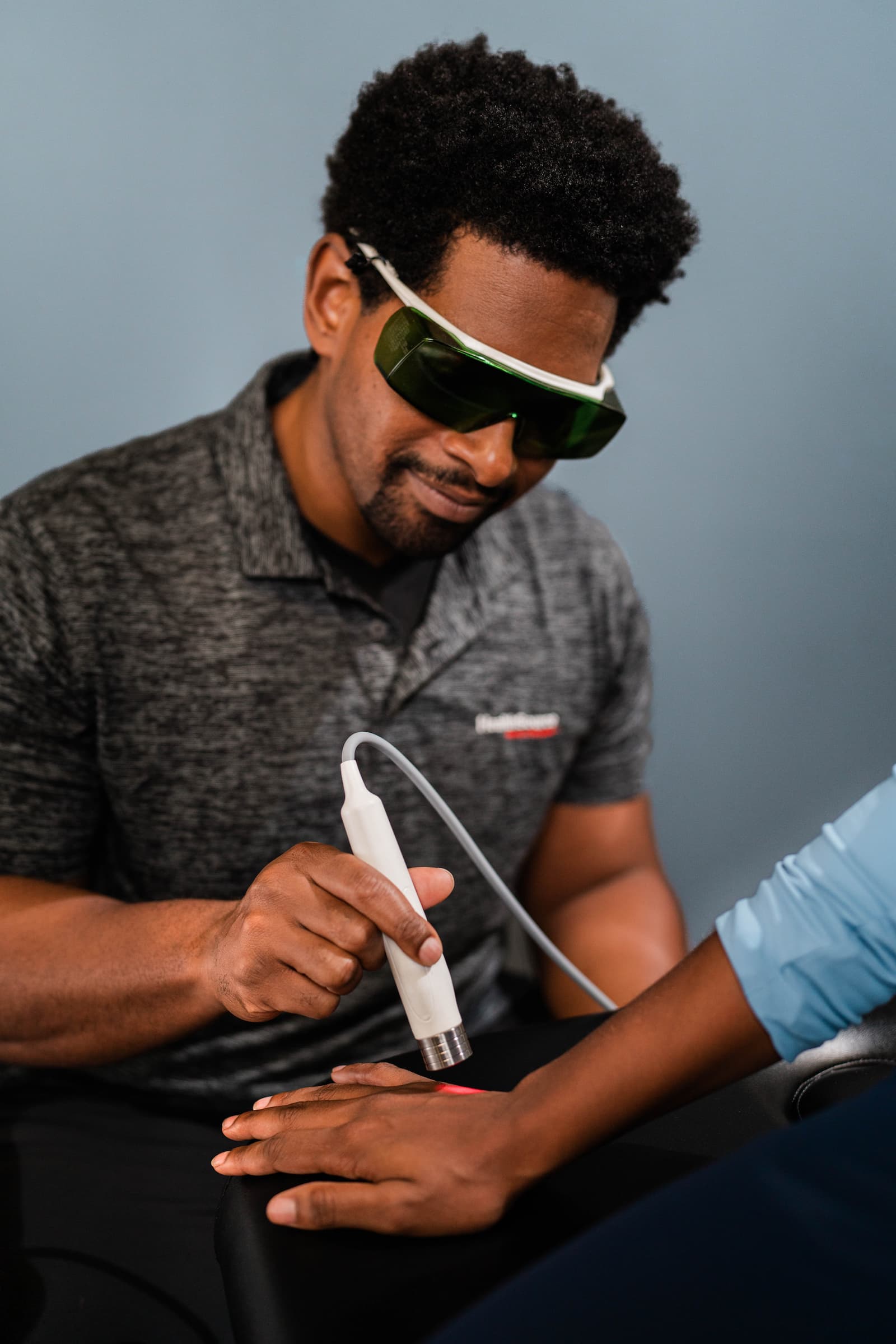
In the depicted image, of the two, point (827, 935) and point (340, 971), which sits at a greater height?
point (827, 935)

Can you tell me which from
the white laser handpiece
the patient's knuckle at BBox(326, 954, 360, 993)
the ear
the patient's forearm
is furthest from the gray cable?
the ear

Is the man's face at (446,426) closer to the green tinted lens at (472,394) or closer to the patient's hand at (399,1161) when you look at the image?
A: the green tinted lens at (472,394)

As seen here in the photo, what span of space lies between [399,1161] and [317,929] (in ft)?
0.56

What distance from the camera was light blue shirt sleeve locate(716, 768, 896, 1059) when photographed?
555 millimetres

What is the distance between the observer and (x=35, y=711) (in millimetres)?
993

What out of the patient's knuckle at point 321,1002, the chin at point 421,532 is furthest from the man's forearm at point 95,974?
the chin at point 421,532

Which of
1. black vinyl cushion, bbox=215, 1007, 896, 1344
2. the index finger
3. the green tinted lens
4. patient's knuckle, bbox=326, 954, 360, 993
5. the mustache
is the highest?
the green tinted lens

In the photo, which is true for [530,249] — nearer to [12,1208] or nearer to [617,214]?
[617,214]

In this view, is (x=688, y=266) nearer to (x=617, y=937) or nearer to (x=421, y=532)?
(x=421, y=532)

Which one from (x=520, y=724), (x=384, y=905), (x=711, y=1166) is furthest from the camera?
(x=520, y=724)

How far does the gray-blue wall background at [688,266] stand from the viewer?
3.78 feet

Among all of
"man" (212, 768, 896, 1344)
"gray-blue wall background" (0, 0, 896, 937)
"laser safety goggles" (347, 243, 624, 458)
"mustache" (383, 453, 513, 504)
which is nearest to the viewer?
"man" (212, 768, 896, 1344)

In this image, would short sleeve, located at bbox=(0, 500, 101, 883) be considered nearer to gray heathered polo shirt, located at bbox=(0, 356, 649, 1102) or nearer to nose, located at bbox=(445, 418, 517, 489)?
gray heathered polo shirt, located at bbox=(0, 356, 649, 1102)

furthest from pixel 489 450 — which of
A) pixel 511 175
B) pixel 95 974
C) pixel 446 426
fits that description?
pixel 95 974
